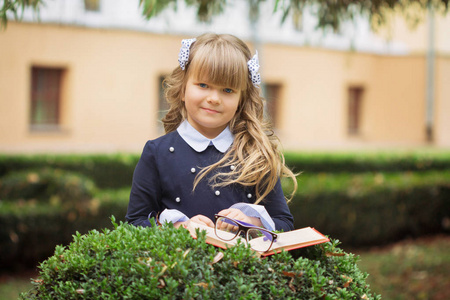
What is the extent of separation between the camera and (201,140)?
237cm

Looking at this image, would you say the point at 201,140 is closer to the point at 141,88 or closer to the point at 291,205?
the point at 291,205

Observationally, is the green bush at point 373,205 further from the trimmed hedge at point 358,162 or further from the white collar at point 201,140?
the white collar at point 201,140

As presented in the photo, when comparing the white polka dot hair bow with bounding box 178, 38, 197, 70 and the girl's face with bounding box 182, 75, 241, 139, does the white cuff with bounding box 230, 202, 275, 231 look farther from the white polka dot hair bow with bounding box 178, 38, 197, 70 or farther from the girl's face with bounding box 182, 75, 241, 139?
the white polka dot hair bow with bounding box 178, 38, 197, 70

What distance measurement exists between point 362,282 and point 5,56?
1192 cm

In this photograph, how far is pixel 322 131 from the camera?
57.1 feet

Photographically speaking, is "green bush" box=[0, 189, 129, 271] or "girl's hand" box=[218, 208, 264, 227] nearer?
"girl's hand" box=[218, 208, 264, 227]

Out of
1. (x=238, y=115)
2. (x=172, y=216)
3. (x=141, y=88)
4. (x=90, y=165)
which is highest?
(x=141, y=88)

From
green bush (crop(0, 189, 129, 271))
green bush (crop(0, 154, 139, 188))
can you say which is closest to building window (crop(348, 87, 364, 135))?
green bush (crop(0, 154, 139, 188))

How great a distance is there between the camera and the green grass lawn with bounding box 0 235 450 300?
6.34 meters

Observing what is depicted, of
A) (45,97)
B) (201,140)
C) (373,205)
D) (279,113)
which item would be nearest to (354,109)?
(279,113)

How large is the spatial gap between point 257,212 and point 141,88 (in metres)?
12.2

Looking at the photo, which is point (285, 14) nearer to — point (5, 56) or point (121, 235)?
point (121, 235)

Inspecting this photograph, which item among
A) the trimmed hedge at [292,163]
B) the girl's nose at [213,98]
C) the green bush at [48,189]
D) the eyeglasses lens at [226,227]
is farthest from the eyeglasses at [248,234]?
the trimmed hedge at [292,163]

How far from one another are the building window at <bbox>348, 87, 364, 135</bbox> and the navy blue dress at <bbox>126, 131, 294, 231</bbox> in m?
16.9
